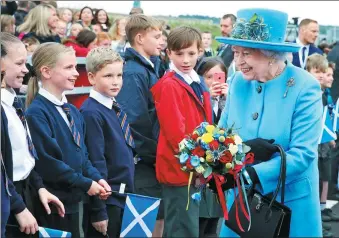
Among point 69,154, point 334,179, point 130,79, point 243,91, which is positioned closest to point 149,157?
point 130,79

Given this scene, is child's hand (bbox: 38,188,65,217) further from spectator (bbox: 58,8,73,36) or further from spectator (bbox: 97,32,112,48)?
spectator (bbox: 58,8,73,36)

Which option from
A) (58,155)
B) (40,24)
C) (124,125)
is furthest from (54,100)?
(40,24)

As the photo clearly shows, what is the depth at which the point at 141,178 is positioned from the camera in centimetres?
604

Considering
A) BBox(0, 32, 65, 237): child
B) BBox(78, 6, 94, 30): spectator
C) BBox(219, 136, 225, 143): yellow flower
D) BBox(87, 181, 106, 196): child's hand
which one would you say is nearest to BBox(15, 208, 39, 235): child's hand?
BBox(0, 32, 65, 237): child

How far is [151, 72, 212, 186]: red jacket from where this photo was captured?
562 cm

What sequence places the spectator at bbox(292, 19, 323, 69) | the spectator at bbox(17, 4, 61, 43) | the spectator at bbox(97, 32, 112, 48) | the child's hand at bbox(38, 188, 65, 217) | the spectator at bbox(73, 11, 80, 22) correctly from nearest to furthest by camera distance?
1. the child's hand at bbox(38, 188, 65, 217)
2. the spectator at bbox(17, 4, 61, 43)
3. the spectator at bbox(97, 32, 112, 48)
4. the spectator at bbox(292, 19, 323, 69)
5. the spectator at bbox(73, 11, 80, 22)

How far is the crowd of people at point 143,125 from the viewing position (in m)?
3.99

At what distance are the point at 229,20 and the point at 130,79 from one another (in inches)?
230

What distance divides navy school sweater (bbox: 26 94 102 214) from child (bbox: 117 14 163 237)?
0.89 m

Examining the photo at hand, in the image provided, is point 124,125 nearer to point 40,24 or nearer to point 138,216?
point 138,216

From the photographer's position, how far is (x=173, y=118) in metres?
5.62

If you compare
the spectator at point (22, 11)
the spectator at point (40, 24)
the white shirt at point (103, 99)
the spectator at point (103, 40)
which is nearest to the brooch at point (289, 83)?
the white shirt at point (103, 99)

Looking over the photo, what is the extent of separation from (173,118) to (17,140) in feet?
5.09

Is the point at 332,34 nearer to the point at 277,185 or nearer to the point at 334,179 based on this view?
the point at 334,179
